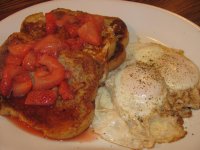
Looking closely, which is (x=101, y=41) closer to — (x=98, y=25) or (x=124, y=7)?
(x=98, y=25)

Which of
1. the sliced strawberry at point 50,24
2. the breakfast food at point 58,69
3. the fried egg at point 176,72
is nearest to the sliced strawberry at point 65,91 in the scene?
the breakfast food at point 58,69

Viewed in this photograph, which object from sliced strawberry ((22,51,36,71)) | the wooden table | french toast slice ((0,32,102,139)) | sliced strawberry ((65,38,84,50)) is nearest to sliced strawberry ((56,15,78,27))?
sliced strawberry ((65,38,84,50))

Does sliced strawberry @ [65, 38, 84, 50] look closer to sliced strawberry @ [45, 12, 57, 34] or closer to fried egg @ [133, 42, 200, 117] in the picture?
sliced strawberry @ [45, 12, 57, 34]

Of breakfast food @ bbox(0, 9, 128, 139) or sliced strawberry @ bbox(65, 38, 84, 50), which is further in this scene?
sliced strawberry @ bbox(65, 38, 84, 50)

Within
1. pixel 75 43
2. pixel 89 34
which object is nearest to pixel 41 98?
pixel 75 43

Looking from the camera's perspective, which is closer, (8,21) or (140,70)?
(140,70)

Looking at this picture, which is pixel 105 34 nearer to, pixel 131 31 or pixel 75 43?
pixel 75 43

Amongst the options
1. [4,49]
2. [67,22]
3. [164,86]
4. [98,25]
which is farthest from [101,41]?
[4,49]
